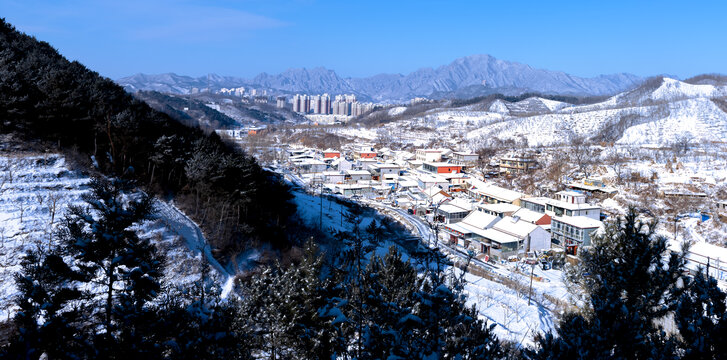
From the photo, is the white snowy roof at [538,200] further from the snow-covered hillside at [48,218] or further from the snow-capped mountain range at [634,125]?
the snow-capped mountain range at [634,125]

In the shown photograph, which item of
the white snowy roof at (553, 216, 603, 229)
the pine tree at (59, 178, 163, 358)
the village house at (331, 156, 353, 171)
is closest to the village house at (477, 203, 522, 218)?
the white snowy roof at (553, 216, 603, 229)

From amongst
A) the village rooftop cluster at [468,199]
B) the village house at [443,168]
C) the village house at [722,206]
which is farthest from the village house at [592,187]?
the village house at [443,168]

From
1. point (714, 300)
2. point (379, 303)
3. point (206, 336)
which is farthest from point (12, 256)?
point (714, 300)

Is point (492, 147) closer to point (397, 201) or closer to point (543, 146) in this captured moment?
point (543, 146)

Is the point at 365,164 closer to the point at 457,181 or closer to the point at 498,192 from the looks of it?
the point at 457,181

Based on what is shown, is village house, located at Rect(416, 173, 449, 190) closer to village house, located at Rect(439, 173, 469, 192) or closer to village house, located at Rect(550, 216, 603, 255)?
village house, located at Rect(439, 173, 469, 192)

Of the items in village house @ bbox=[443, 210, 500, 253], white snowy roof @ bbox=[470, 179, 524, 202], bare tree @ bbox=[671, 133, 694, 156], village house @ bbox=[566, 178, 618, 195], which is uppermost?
bare tree @ bbox=[671, 133, 694, 156]

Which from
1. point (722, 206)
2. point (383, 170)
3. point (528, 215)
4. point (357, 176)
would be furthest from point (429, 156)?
point (722, 206)
